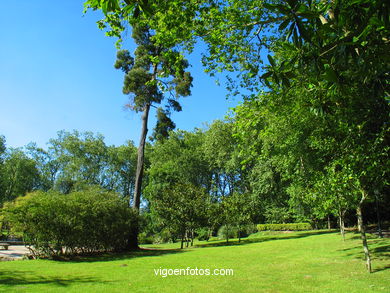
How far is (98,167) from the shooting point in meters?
50.4

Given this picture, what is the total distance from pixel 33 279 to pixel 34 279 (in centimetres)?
3

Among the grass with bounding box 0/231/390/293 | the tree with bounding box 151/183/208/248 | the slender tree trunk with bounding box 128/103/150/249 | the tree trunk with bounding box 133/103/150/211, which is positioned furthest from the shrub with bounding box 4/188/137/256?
the tree with bounding box 151/183/208/248

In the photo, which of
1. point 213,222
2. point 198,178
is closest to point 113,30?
point 213,222

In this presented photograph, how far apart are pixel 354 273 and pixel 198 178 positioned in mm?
40664

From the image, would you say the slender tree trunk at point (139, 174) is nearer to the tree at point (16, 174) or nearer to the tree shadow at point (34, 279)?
the tree shadow at point (34, 279)

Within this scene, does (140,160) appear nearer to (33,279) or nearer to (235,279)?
(33,279)

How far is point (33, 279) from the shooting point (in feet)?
26.5

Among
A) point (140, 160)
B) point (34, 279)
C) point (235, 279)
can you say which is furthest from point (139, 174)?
point (235, 279)

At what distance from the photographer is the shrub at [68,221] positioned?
1294 centimetres

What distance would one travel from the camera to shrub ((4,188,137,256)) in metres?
12.9

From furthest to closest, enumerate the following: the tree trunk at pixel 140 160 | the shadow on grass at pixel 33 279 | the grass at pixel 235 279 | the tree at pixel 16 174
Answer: the tree at pixel 16 174 → the tree trunk at pixel 140 160 → the shadow on grass at pixel 33 279 → the grass at pixel 235 279

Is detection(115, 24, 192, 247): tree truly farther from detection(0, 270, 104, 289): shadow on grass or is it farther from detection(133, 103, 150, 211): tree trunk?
detection(0, 270, 104, 289): shadow on grass

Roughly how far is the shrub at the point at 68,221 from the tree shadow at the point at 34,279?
4221 mm

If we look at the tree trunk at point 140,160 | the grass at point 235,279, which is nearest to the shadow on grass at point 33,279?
the grass at point 235,279
